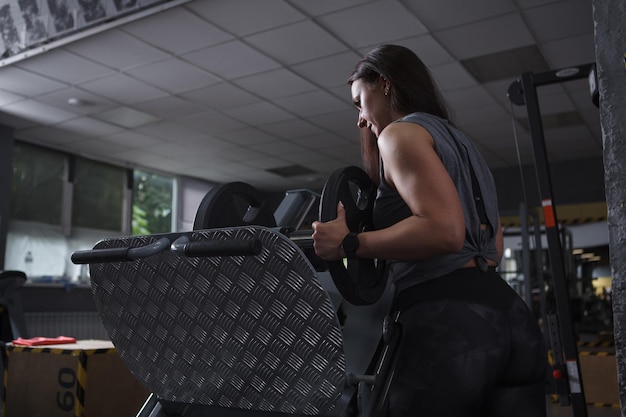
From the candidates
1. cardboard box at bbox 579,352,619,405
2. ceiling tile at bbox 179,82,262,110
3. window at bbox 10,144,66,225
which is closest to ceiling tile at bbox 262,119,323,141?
ceiling tile at bbox 179,82,262,110

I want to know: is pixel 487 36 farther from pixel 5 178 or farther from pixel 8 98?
pixel 5 178

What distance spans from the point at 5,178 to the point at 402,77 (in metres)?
6.54

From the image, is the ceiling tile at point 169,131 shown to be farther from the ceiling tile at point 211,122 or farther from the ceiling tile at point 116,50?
the ceiling tile at point 116,50

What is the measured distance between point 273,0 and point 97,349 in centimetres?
256

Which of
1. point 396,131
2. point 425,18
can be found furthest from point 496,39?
point 396,131

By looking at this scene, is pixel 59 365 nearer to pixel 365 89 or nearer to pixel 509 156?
pixel 365 89

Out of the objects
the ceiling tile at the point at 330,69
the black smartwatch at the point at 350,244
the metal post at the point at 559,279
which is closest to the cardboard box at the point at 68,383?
the black smartwatch at the point at 350,244

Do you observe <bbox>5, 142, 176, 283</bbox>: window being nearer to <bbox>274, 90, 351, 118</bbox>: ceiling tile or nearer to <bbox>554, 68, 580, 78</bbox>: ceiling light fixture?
<bbox>274, 90, 351, 118</bbox>: ceiling tile

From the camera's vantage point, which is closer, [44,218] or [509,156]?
[44,218]

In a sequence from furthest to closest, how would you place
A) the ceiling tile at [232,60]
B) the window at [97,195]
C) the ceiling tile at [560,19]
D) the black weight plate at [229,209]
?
1. the window at [97,195]
2. the ceiling tile at [232,60]
3. the ceiling tile at [560,19]
4. the black weight plate at [229,209]

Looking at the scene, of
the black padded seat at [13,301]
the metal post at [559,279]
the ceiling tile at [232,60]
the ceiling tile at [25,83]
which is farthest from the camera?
the ceiling tile at [25,83]

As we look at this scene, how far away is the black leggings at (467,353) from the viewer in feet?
3.00

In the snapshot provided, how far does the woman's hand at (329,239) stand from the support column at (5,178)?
21.3ft

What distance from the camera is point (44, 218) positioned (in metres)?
7.05
